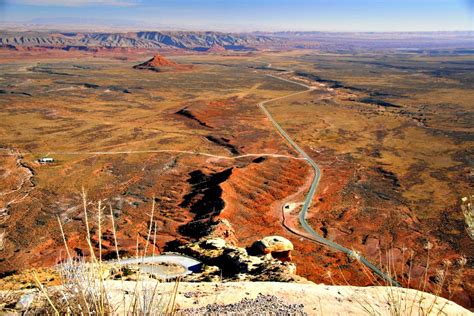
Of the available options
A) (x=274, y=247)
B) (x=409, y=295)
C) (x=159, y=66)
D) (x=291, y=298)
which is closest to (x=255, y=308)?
(x=291, y=298)

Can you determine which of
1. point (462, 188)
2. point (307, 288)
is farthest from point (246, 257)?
point (462, 188)

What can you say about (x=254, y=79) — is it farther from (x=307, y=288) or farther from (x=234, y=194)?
(x=307, y=288)

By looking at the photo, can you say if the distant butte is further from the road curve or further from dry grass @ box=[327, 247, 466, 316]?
dry grass @ box=[327, 247, 466, 316]

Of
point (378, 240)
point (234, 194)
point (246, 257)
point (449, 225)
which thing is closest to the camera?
point (246, 257)

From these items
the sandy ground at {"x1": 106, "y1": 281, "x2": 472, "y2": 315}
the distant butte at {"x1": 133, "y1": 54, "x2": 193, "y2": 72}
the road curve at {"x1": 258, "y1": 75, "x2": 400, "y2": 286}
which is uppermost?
the distant butte at {"x1": 133, "y1": 54, "x2": 193, "y2": 72}

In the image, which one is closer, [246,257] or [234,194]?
[246,257]

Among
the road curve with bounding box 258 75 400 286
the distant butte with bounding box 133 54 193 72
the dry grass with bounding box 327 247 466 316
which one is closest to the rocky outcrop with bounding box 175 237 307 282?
the road curve with bounding box 258 75 400 286

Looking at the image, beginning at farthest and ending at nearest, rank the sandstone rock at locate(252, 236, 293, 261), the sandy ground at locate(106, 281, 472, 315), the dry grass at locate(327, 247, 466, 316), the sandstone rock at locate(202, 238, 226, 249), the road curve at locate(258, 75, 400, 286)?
the road curve at locate(258, 75, 400, 286), the sandstone rock at locate(202, 238, 226, 249), the sandstone rock at locate(252, 236, 293, 261), the sandy ground at locate(106, 281, 472, 315), the dry grass at locate(327, 247, 466, 316)

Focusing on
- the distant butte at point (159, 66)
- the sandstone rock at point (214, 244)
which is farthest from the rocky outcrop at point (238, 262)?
the distant butte at point (159, 66)
